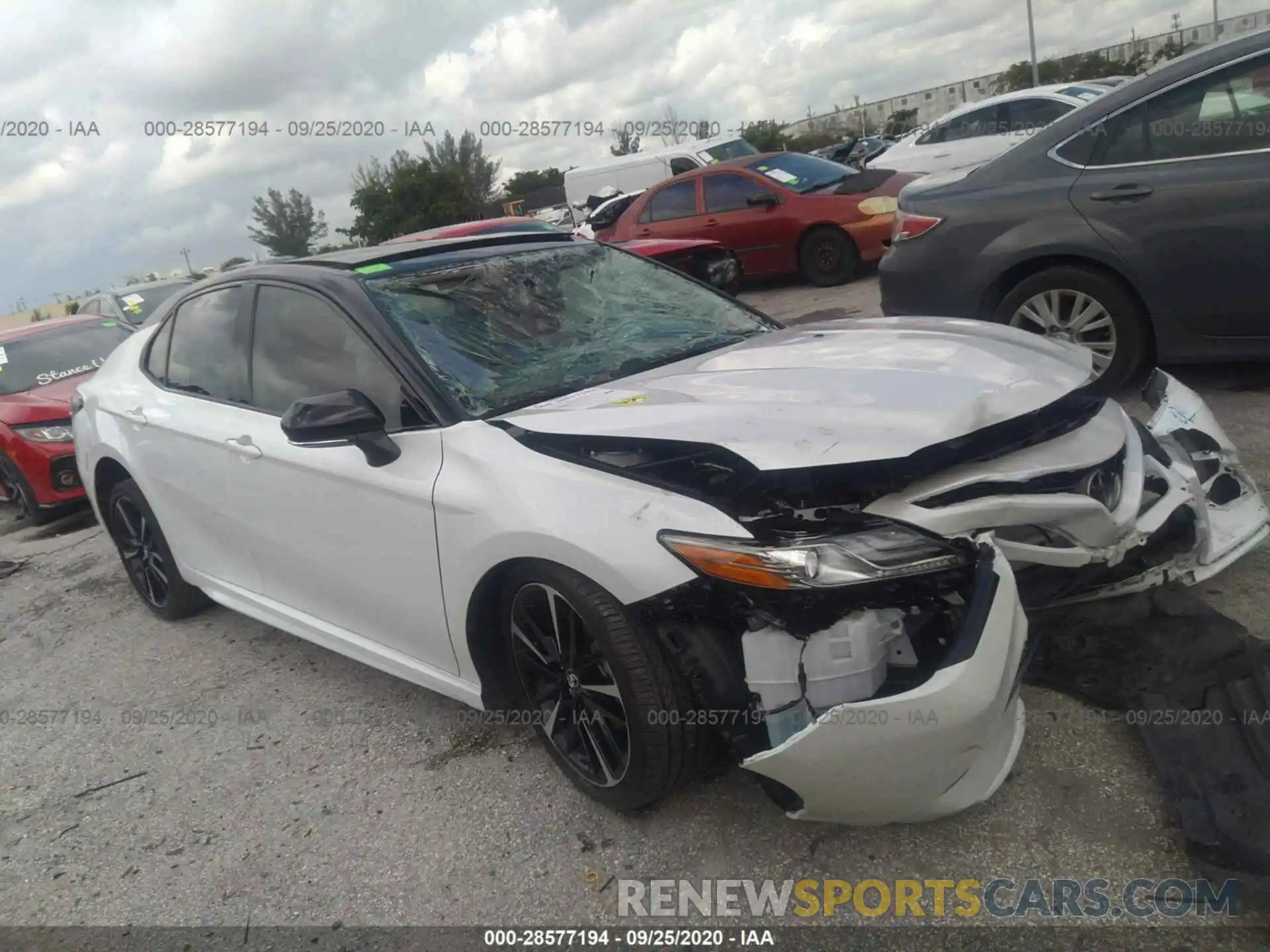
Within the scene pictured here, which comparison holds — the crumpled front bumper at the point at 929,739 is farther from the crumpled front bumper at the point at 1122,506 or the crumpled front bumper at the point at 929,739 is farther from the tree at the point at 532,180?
the tree at the point at 532,180

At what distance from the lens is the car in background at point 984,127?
472 inches

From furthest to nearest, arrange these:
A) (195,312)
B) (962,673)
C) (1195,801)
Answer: (195,312) < (1195,801) < (962,673)

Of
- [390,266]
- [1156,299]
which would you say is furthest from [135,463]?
[1156,299]

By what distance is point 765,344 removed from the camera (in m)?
3.20

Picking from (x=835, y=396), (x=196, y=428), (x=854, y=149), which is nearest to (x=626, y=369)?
(x=835, y=396)

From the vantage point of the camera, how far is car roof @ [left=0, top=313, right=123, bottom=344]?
Answer: 8008mm

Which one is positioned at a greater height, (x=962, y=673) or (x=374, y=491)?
(x=374, y=491)

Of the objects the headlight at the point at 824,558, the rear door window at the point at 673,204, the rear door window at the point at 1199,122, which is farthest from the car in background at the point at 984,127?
the headlight at the point at 824,558

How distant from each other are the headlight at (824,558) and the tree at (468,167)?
45495mm

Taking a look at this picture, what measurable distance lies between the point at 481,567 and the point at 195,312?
2.25m

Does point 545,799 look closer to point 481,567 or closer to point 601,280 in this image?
point 481,567

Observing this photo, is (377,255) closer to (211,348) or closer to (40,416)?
(211,348)

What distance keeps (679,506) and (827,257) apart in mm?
8716

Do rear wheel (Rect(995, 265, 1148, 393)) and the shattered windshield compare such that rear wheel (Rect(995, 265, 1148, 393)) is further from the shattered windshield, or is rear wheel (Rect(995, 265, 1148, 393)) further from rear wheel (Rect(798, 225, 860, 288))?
rear wheel (Rect(798, 225, 860, 288))
